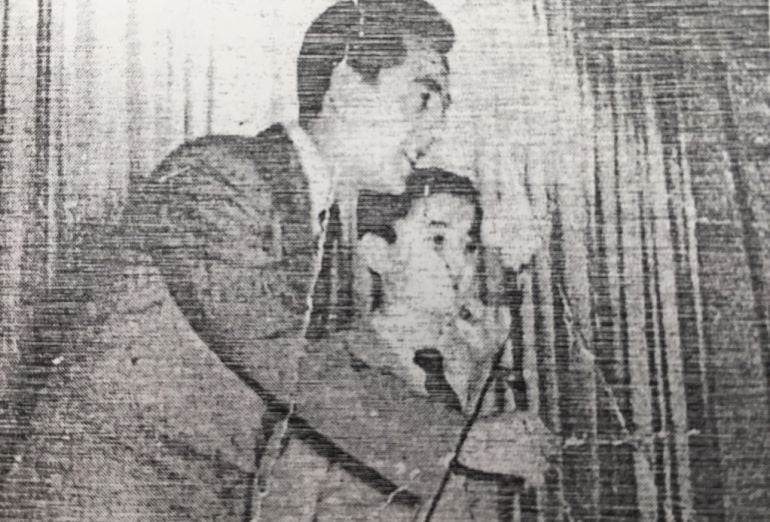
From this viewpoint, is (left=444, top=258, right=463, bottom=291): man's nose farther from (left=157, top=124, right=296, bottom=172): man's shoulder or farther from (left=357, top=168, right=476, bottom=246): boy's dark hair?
(left=157, top=124, right=296, bottom=172): man's shoulder

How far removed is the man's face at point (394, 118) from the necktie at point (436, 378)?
142 millimetres

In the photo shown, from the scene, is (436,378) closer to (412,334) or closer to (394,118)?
(412,334)

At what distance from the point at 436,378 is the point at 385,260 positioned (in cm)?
11

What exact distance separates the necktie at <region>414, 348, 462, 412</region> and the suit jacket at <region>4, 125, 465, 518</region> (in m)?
0.01

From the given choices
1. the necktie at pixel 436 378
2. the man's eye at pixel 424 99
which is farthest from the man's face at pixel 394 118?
the necktie at pixel 436 378

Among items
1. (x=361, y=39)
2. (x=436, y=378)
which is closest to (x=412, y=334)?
(x=436, y=378)

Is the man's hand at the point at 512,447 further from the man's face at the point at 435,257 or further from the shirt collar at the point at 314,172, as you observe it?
the shirt collar at the point at 314,172

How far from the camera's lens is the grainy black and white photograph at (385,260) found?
2.13 feet

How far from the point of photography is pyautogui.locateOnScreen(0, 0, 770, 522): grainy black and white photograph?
648 mm

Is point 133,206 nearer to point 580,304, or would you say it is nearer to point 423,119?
point 423,119

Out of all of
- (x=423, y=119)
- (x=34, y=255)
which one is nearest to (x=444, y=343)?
(x=423, y=119)

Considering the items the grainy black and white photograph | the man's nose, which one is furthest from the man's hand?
the man's nose

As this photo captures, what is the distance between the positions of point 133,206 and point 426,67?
0.92 ft

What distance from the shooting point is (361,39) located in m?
0.71
